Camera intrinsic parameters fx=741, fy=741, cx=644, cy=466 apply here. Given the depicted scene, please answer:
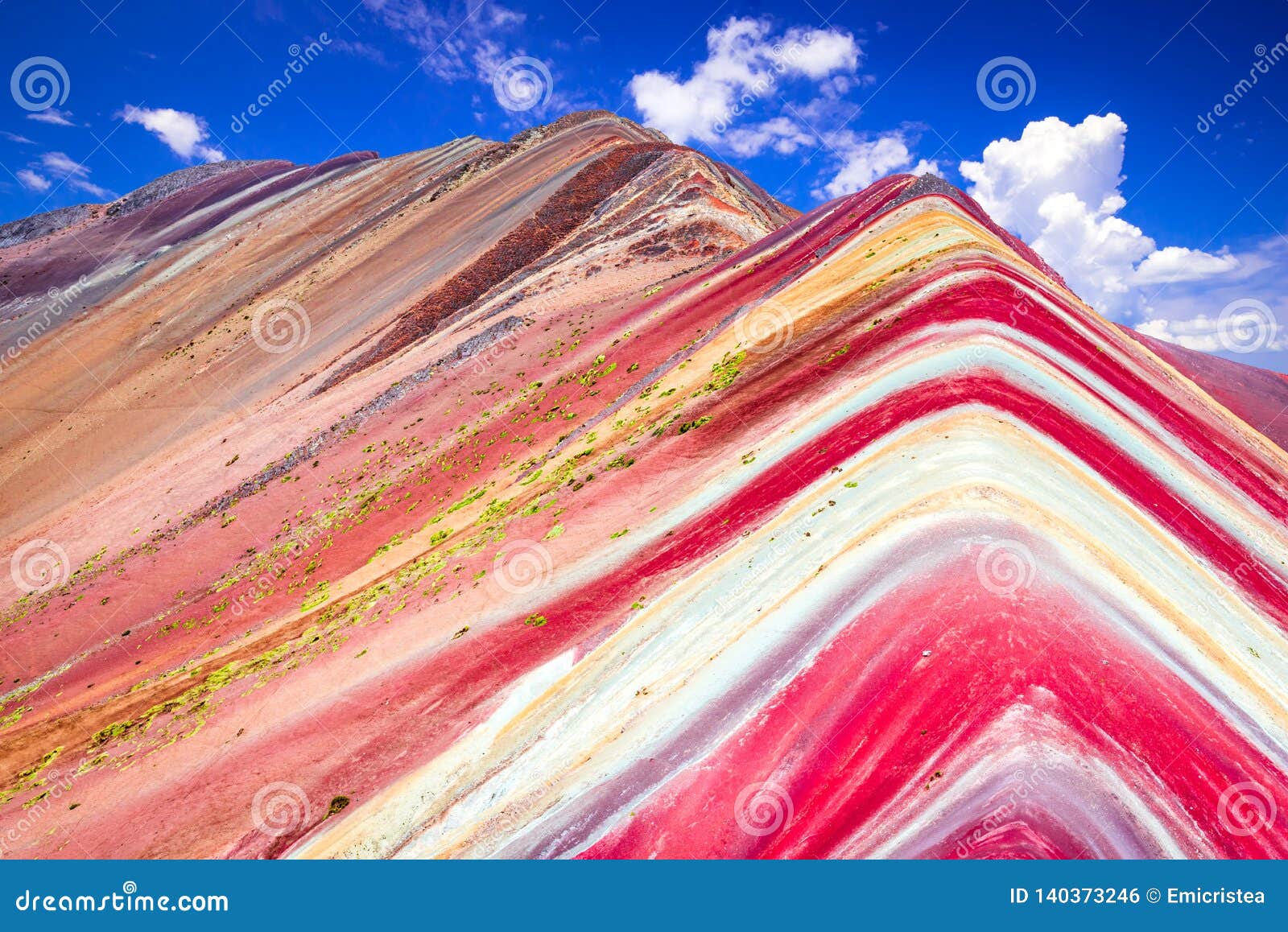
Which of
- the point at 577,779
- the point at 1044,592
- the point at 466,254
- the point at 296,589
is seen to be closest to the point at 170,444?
the point at 466,254

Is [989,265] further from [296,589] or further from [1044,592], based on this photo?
[296,589]

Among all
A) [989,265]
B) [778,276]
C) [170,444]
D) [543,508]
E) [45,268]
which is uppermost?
[45,268]

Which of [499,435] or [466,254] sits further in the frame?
[466,254]

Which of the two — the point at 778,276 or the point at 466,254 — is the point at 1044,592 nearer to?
the point at 778,276

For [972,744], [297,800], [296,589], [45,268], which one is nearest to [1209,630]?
[972,744]

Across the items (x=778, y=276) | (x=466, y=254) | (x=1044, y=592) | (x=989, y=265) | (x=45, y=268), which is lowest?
(x=1044, y=592)

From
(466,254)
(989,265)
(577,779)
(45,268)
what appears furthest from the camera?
(45,268)

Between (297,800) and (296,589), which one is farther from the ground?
(296,589)

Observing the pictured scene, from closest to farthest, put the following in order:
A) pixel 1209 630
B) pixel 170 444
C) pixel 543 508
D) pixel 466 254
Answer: pixel 1209 630 < pixel 543 508 < pixel 170 444 < pixel 466 254

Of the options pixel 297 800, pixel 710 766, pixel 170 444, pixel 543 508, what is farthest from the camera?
pixel 170 444
